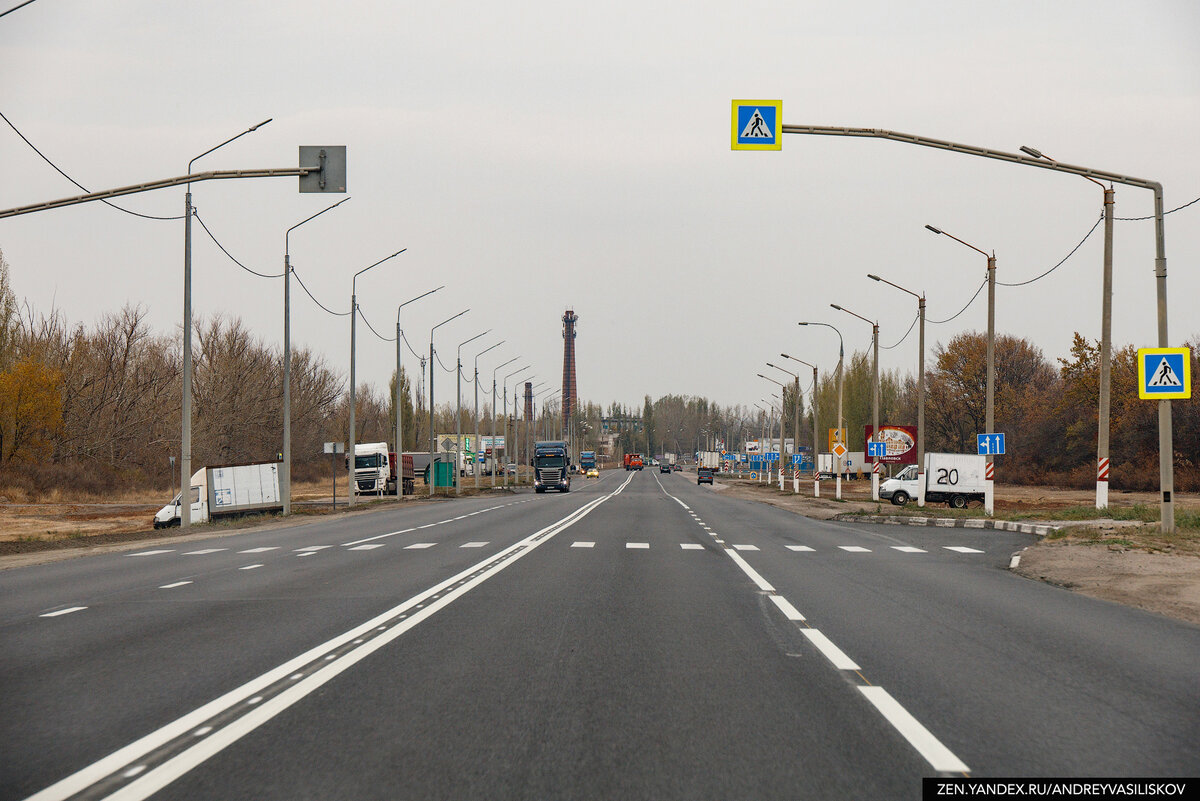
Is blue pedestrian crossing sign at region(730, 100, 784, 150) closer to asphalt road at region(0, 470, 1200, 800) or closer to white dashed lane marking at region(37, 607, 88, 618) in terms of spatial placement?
asphalt road at region(0, 470, 1200, 800)

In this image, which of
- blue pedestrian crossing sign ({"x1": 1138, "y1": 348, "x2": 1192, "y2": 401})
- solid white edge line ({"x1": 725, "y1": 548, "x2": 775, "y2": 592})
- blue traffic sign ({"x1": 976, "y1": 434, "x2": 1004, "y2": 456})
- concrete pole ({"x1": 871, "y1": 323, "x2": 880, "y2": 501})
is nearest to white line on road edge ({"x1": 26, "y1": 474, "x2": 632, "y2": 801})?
solid white edge line ({"x1": 725, "y1": 548, "x2": 775, "y2": 592})

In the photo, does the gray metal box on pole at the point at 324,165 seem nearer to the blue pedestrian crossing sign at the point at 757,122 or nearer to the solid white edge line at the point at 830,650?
the blue pedestrian crossing sign at the point at 757,122

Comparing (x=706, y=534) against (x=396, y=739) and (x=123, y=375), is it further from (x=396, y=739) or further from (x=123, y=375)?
(x=123, y=375)

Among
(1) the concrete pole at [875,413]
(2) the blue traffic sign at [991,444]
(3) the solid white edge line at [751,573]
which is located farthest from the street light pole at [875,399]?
(3) the solid white edge line at [751,573]

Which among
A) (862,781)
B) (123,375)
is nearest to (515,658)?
(862,781)

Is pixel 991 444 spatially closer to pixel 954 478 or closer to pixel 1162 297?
pixel 1162 297

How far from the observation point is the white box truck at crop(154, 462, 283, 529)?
35250mm

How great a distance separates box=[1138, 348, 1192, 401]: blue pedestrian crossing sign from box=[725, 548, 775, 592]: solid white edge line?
8.40 m

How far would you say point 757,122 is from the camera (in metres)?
15.8

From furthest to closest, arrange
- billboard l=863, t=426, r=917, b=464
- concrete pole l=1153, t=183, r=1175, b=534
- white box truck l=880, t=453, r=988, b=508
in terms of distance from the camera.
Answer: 1. billboard l=863, t=426, r=917, b=464
2. white box truck l=880, t=453, r=988, b=508
3. concrete pole l=1153, t=183, r=1175, b=534

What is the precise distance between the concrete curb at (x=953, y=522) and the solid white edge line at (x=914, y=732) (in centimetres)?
1969

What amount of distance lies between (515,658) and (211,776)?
3.40 meters

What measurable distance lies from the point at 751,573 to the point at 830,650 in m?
7.17

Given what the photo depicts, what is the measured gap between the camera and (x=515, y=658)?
8.23 metres
